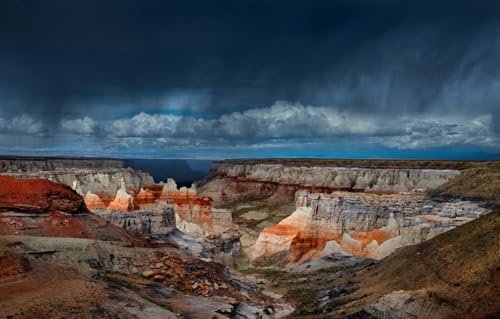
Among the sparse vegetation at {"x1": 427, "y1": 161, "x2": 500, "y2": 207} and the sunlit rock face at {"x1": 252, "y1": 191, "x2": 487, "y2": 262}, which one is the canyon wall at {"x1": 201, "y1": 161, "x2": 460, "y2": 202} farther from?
the sunlit rock face at {"x1": 252, "y1": 191, "x2": 487, "y2": 262}

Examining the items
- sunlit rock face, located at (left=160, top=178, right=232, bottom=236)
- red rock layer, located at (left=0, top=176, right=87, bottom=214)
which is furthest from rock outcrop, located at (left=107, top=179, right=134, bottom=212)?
red rock layer, located at (left=0, top=176, right=87, bottom=214)

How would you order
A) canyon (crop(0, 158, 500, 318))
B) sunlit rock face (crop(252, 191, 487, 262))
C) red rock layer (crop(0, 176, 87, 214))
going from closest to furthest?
canyon (crop(0, 158, 500, 318))
red rock layer (crop(0, 176, 87, 214))
sunlit rock face (crop(252, 191, 487, 262))

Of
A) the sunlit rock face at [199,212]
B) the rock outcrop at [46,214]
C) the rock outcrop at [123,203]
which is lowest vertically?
the sunlit rock face at [199,212]

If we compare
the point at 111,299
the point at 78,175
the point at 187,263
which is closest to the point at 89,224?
the point at 187,263

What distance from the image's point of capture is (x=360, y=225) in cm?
5188

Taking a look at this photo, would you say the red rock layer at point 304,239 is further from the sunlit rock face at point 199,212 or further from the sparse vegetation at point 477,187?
the sunlit rock face at point 199,212

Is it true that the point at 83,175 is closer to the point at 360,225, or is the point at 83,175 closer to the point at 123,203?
the point at 123,203

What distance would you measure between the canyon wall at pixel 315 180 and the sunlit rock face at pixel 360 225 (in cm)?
2842

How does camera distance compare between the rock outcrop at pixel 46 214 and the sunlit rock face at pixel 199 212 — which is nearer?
the rock outcrop at pixel 46 214

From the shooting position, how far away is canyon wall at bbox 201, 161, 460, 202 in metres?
84.2

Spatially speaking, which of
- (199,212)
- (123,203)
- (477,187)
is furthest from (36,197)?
(477,187)

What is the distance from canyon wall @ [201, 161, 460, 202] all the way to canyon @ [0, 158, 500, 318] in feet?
1.84

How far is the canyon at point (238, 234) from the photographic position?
31.0m

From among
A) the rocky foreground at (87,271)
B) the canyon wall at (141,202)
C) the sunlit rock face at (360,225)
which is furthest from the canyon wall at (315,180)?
the rocky foreground at (87,271)
